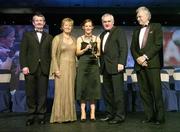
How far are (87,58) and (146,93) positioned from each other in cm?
84

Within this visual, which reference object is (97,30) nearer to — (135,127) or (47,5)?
(47,5)

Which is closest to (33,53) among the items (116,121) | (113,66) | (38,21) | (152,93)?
(38,21)

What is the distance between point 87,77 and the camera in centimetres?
463

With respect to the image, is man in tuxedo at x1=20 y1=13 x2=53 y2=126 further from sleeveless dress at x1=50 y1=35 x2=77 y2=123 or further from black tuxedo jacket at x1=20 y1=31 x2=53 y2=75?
sleeveless dress at x1=50 y1=35 x2=77 y2=123

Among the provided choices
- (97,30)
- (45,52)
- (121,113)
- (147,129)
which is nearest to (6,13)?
(97,30)

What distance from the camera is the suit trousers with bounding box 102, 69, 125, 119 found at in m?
4.54

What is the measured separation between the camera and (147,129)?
4.07 meters

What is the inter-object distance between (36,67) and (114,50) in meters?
0.96

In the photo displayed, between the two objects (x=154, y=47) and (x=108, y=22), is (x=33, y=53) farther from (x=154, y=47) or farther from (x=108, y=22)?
(x=154, y=47)

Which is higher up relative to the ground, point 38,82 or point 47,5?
point 47,5

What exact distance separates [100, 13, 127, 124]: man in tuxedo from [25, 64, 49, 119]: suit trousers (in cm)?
77

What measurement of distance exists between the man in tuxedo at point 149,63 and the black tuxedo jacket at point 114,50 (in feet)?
0.59

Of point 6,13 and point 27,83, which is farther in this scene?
point 6,13

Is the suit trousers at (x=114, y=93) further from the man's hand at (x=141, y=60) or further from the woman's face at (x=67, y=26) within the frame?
the woman's face at (x=67, y=26)
